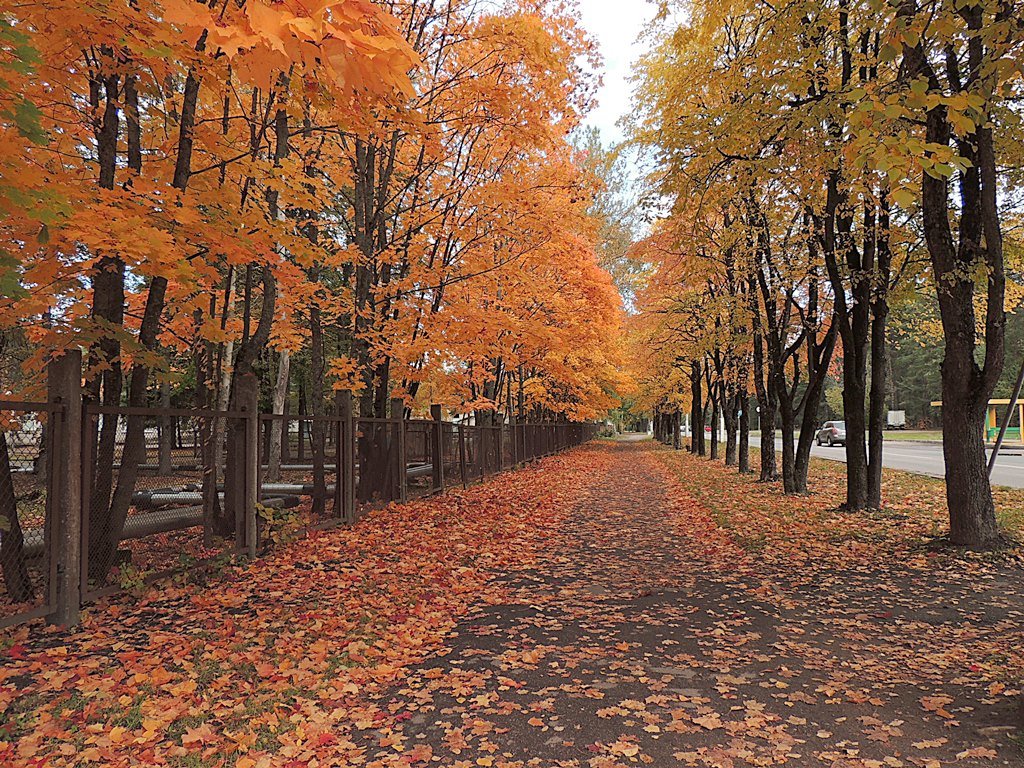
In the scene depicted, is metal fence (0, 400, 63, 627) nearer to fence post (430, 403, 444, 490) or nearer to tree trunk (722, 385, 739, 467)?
fence post (430, 403, 444, 490)

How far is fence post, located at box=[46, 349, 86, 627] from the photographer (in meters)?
4.70

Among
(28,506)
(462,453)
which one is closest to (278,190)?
(28,506)

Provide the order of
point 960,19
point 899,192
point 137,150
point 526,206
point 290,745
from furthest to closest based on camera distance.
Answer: point 526,206
point 960,19
point 137,150
point 899,192
point 290,745

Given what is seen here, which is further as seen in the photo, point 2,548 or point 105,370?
point 105,370

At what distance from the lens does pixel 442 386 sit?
683 inches

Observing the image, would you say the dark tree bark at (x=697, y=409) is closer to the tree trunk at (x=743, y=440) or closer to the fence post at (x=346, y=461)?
the tree trunk at (x=743, y=440)

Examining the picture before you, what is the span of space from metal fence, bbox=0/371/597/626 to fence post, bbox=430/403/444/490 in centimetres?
177

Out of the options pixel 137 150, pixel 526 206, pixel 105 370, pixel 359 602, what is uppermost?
pixel 526 206

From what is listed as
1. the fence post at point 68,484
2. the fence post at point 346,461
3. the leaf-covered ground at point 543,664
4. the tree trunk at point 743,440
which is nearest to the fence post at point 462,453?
the fence post at point 346,461

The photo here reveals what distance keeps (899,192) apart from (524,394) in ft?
79.0

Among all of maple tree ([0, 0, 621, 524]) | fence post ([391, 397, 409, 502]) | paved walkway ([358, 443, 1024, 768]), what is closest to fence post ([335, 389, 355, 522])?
maple tree ([0, 0, 621, 524])

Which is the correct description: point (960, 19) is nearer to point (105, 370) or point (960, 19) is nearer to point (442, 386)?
point (105, 370)

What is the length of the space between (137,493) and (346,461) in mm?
2624

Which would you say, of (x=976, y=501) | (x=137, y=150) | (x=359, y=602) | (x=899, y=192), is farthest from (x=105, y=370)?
(x=976, y=501)
